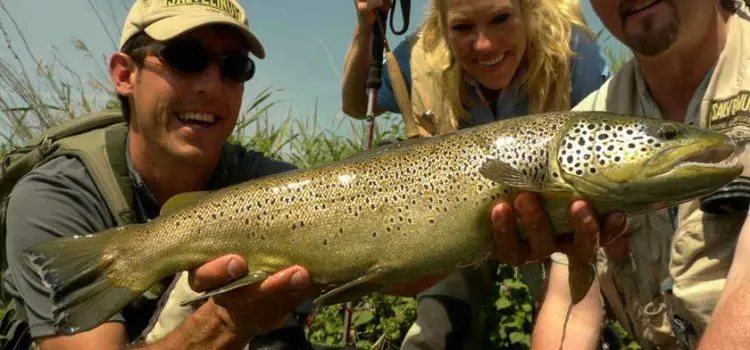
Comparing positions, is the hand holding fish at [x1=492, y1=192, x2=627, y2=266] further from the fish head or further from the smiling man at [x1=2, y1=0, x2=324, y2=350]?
the smiling man at [x1=2, y1=0, x2=324, y2=350]

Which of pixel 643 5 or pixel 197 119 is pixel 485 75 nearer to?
pixel 643 5

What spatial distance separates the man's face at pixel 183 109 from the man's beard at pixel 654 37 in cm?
210

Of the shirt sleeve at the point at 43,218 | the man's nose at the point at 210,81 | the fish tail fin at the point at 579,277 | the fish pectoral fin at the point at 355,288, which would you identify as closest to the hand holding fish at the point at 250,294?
the fish pectoral fin at the point at 355,288

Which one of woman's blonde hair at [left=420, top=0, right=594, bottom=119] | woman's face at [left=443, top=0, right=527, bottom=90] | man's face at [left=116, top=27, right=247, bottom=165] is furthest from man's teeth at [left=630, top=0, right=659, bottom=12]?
man's face at [left=116, top=27, right=247, bottom=165]

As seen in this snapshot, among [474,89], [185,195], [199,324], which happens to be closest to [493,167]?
[185,195]

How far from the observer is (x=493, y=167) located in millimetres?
2895

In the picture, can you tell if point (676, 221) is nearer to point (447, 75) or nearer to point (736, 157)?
point (736, 157)

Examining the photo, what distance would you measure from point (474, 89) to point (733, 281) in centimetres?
232

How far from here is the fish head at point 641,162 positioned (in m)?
2.76

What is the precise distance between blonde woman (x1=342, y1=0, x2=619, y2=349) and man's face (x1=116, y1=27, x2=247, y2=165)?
1.39 m

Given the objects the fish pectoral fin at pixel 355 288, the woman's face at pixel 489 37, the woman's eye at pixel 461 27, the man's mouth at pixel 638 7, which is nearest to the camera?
the fish pectoral fin at pixel 355 288

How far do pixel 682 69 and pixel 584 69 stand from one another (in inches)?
38.5

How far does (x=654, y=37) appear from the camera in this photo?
391 cm

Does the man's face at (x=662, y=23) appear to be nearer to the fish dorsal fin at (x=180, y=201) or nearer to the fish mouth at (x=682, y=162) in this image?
the fish mouth at (x=682, y=162)
